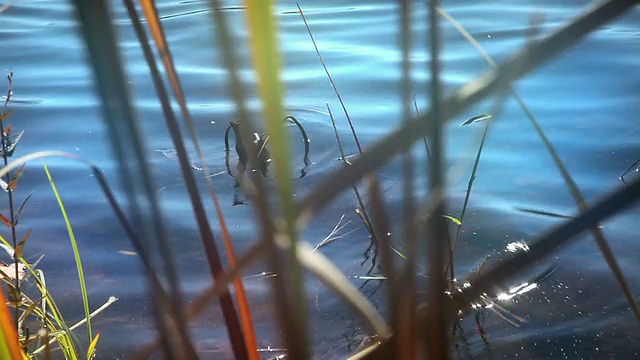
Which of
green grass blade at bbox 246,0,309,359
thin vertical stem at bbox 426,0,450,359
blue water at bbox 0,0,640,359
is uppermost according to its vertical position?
green grass blade at bbox 246,0,309,359

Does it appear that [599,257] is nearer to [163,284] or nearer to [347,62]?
[163,284]

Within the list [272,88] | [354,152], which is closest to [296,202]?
[272,88]

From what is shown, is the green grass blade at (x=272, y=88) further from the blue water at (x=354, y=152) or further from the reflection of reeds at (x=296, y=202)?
the blue water at (x=354, y=152)

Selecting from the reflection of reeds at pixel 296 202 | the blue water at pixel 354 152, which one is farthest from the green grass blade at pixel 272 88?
→ the blue water at pixel 354 152

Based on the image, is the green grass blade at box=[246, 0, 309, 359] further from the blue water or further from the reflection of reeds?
the blue water

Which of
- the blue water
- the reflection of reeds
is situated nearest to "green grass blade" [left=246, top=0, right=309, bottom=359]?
the reflection of reeds

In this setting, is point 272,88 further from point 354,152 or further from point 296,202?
point 354,152
